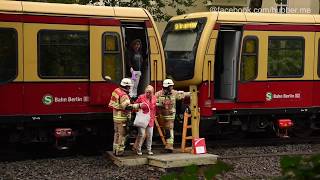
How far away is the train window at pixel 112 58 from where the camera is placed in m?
11.5

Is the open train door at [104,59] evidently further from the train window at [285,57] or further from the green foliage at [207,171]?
the green foliage at [207,171]

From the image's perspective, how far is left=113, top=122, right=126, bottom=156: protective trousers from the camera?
1037 cm

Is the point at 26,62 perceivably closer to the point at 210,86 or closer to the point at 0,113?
the point at 0,113

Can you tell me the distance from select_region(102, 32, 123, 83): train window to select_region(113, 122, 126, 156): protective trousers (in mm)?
1387

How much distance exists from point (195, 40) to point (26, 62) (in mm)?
4232

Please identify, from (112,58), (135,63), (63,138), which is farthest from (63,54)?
(63,138)

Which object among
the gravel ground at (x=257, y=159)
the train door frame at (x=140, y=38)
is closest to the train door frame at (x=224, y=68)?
the gravel ground at (x=257, y=159)

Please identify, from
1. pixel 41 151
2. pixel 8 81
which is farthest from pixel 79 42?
pixel 41 151

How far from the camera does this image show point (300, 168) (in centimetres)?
322

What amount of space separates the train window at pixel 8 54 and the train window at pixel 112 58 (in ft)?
6.11

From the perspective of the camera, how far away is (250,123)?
1368 centimetres

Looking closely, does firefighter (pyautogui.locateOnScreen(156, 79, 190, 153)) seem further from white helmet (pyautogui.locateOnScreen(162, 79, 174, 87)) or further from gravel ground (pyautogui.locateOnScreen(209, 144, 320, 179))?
gravel ground (pyautogui.locateOnScreen(209, 144, 320, 179))

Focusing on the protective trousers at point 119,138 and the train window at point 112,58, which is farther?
the train window at point 112,58

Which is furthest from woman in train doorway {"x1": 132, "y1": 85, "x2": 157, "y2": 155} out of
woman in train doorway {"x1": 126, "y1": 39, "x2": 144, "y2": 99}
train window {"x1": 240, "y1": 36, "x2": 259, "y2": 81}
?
train window {"x1": 240, "y1": 36, "x2": 259, "y2": 81}
